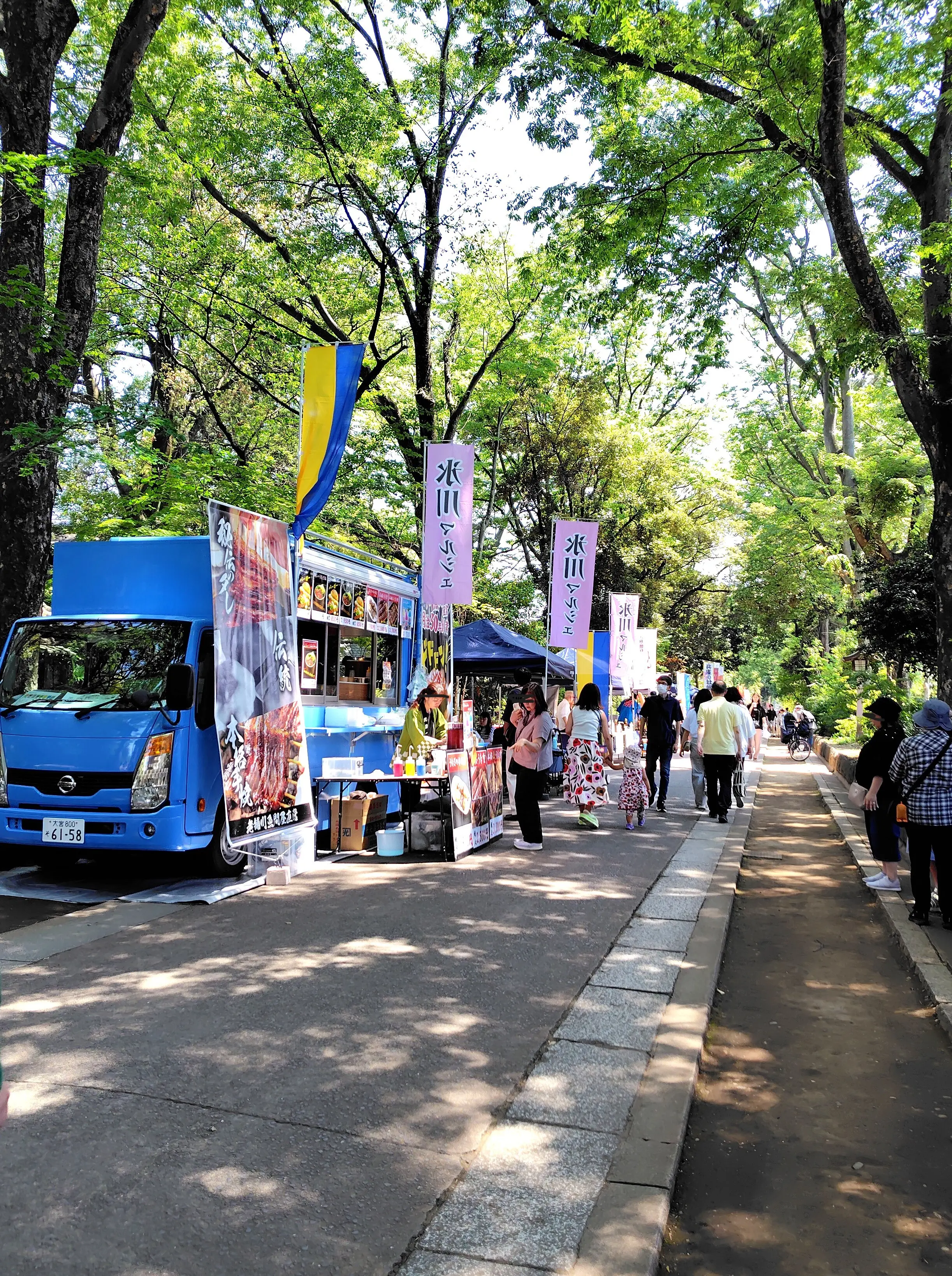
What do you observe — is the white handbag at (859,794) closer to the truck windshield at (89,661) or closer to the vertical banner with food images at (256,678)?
the vertical banner with food images at (256,678)

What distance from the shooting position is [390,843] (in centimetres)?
1006

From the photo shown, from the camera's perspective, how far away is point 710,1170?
3.64 meters

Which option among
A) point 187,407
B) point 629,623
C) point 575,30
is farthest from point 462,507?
point 187,407

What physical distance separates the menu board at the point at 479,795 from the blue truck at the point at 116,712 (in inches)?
113

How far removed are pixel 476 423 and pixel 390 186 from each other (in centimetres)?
749

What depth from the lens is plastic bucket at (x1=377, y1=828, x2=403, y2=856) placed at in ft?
32.9

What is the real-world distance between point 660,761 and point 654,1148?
12.1 meters

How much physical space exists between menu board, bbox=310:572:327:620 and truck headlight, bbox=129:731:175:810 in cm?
290

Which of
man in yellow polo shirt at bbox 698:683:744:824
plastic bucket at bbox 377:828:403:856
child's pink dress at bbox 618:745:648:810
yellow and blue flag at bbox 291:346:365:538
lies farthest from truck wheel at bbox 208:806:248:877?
man in yellow polo shirt at bbox 698:683:744:824

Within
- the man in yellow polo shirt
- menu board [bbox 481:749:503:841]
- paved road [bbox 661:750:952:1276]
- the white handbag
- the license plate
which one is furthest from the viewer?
the man in yellow polo shirt

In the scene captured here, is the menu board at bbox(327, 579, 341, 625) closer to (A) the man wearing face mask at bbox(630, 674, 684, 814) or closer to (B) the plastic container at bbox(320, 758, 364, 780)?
(B) the plastic container at bbox(320, 758, 364, 780)

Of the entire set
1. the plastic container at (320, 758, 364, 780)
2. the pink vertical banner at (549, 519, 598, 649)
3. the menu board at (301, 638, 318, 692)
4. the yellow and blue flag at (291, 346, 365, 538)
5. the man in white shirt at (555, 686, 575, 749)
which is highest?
the yellow and blue flag at (291, 346, 365, 538)

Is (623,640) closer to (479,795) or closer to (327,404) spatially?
(479,795)

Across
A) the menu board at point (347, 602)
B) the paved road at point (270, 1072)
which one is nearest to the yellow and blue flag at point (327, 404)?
the menu board at point (347, 602)
